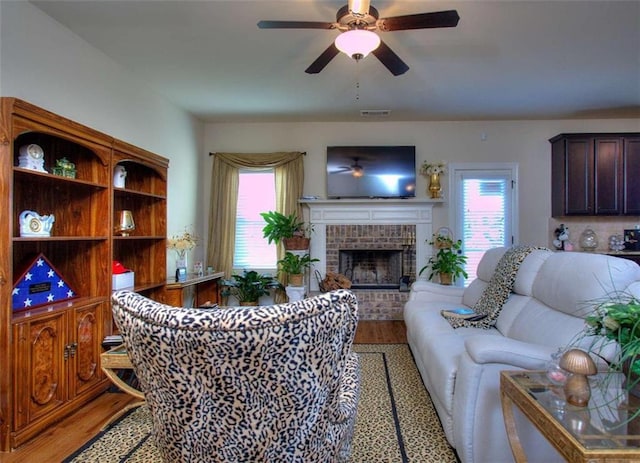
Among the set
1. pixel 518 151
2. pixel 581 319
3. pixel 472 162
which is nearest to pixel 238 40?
pixel 581 319

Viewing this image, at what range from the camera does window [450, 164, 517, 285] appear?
16.1 ft

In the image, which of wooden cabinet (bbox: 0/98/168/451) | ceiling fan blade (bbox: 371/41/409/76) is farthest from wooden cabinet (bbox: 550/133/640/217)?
wooden cabinet (bbox: 0/98/168/451)

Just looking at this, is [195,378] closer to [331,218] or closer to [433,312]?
[433,312]

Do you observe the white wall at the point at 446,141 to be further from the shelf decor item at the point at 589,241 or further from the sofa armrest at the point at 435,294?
the sofa armrest at the point at 435,294

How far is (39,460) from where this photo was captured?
1.82 meters

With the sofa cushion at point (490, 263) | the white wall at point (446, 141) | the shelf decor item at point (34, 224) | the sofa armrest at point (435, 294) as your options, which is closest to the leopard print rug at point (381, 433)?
the sofa armrest at point (435, 294)

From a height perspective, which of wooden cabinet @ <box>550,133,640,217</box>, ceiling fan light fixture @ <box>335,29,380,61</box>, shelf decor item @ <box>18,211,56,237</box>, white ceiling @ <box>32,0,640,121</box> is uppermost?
white ceiling @ <box>32,0,640,121</box>

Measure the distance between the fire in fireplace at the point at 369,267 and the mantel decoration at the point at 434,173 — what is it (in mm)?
1039

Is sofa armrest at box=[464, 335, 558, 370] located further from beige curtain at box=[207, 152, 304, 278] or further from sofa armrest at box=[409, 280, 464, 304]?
beige curtain at box=[207, 152, 304, 278]

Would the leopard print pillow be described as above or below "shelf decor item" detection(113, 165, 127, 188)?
below

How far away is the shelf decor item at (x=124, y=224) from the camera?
3078 millimetres

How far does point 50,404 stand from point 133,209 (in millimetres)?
1886

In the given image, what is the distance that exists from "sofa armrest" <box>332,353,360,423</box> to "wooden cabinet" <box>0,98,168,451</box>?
1.81 m

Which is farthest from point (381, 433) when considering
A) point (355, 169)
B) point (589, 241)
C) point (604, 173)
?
point (604, 173)
